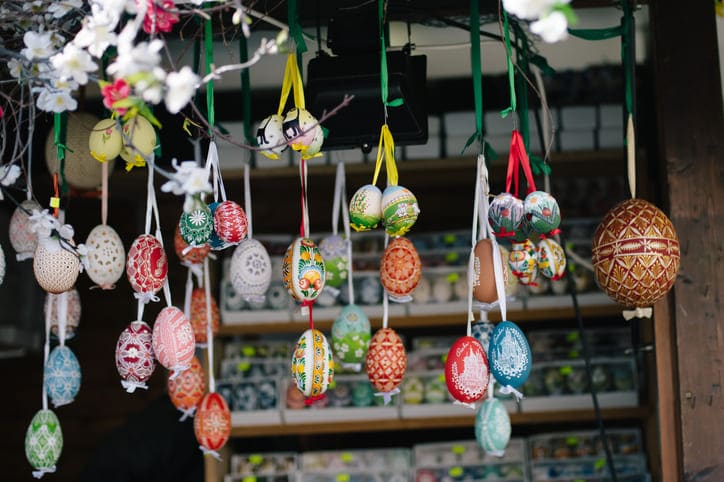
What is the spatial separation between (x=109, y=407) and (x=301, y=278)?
2445mm

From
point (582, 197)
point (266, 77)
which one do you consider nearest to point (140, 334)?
point (266, 77)

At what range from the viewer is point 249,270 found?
2943mm

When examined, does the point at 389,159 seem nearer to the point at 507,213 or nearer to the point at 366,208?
the point at 366,208

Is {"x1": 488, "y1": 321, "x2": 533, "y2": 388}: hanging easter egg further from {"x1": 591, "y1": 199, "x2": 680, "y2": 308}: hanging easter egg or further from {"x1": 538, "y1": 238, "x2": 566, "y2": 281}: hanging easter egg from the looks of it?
{"x1": 538, "y1": 238, "x2": 566, "y2": 281}: hanging easter egg

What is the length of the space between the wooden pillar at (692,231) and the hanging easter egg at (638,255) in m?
0.33

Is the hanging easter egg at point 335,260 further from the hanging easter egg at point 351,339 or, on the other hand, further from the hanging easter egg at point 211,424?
the hanging easter egg at point 211,424

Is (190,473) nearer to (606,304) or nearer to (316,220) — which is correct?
(316,220)

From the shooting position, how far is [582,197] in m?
4.23

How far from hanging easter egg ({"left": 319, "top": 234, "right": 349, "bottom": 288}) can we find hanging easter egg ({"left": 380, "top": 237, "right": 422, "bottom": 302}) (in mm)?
392

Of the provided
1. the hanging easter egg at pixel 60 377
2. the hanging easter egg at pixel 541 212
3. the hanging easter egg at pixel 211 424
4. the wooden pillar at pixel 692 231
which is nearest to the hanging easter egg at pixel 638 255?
the hanging easter egg at pixel 541 212

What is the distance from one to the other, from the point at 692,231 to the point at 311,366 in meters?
1.10

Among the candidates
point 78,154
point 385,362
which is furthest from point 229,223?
point 78,154

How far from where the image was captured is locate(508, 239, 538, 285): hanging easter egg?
2.98m

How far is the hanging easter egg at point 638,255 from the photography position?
259 centimetres
